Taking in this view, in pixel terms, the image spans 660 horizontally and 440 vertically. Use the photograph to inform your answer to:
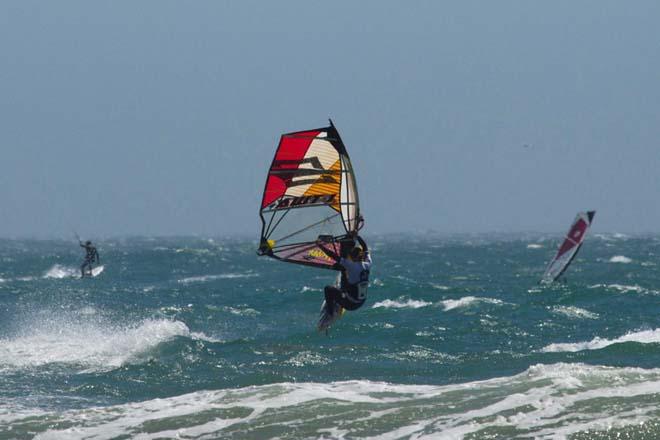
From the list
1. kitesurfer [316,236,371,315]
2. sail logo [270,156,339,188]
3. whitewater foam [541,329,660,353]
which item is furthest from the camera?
whitewater foam [541,329,660,353]

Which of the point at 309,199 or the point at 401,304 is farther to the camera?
the point at 401,304

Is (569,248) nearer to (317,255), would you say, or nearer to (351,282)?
(351,282)

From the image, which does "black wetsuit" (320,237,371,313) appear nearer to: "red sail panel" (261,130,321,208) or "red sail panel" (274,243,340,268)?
"red sail panel" (274,243,340,268)

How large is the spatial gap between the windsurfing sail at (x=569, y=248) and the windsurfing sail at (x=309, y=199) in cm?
2075

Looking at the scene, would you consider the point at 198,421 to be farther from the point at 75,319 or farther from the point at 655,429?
the point at 75,319

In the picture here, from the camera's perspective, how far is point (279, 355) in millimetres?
14875

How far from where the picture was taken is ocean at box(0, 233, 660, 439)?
9344 millimetres

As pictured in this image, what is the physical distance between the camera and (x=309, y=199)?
11062mm

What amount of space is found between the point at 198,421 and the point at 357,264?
2.89m

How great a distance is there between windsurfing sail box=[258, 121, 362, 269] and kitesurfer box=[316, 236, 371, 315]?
16 centimetres

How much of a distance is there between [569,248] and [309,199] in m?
22.2

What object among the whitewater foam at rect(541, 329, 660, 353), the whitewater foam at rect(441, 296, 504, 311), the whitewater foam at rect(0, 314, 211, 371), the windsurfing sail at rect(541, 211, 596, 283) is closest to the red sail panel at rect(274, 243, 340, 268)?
the whitewater foam at rect(0, 314, 211, 371)

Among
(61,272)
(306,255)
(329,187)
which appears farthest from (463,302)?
(61,272)

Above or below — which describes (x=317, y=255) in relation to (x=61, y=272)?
above
